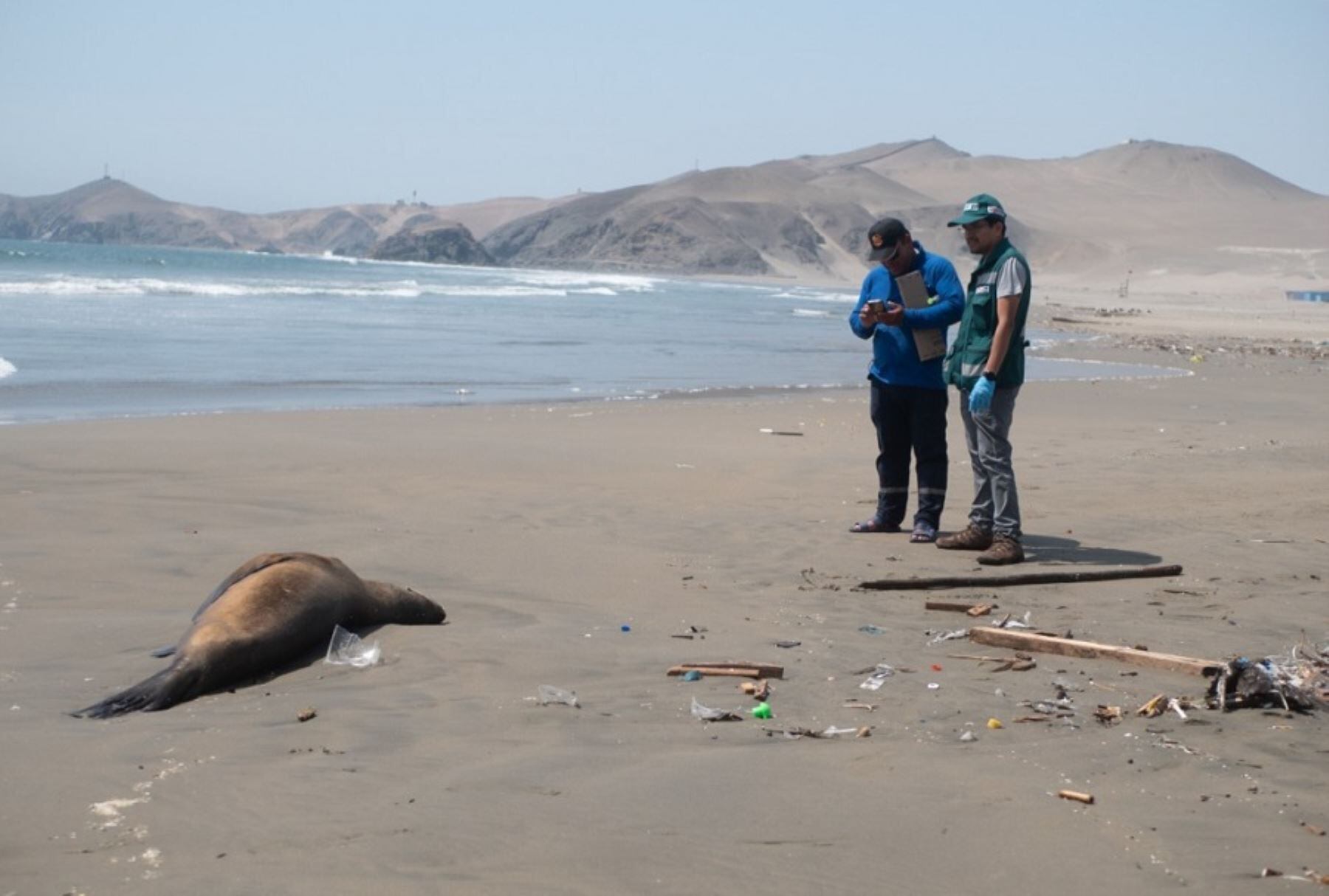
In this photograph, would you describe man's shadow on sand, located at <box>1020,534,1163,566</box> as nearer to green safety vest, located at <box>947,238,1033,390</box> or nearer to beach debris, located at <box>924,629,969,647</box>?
green safety vest, located at <box>947,238,1033,390</box>

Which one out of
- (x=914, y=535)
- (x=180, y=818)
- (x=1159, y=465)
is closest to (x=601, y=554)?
(x=914, y=535)

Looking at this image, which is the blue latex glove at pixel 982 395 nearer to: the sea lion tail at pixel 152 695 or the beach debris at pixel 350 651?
the beach debris at pixel 350 651

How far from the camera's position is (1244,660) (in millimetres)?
4391

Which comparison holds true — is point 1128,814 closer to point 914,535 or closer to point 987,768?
point 987,768

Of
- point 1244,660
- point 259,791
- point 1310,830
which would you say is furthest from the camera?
point 1244,660

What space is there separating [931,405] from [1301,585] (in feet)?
7.18

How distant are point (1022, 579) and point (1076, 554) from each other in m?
0.92

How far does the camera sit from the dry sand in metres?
3.26

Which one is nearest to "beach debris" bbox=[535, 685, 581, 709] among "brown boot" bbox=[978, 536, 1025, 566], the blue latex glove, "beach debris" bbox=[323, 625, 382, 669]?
"beach debris" bbox=[323, 625, 382, 669]

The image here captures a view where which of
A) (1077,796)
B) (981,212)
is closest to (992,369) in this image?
(981,212)

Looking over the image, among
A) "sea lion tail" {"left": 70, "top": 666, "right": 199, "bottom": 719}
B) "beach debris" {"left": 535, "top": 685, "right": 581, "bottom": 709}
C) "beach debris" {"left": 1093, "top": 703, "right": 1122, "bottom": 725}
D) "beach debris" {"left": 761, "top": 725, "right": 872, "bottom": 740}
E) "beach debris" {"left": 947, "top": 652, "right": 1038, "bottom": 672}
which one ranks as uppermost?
"beach debris" {"left": 1093, "top": 703, "right": 1122, "bottom": 725}

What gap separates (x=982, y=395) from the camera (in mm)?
7020

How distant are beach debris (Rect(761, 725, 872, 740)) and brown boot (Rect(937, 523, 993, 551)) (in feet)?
10.7

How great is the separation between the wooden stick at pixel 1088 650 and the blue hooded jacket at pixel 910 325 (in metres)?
2.67
